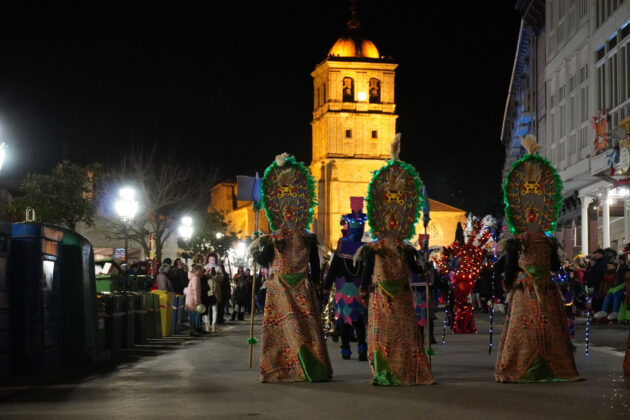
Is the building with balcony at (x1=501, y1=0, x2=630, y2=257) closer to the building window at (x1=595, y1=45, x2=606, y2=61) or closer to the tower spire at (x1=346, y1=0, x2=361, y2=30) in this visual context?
the building window at (x1=595, y1=45, x2=606, y2=61)

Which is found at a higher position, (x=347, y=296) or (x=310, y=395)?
(x=347, y=296)

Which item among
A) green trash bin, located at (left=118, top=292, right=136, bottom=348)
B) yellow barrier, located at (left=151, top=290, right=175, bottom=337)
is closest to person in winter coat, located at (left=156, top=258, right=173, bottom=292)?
yellow barrier, located at (left=151, top=290, right=175, bottom=337)

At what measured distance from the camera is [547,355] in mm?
12828

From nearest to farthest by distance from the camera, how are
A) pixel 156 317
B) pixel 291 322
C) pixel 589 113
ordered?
pixel 291 322
pixel 156 317
pixel 589 113

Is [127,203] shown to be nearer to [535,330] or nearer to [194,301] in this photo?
[194,301]

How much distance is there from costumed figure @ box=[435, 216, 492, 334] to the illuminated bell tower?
88457mm

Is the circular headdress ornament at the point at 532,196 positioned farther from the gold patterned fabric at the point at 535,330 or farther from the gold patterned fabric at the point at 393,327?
the gold patterned fabric at the point at 393,327

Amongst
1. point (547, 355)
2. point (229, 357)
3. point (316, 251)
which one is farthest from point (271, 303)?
point (229, 357)

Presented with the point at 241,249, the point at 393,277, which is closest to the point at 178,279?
the point at 393,277

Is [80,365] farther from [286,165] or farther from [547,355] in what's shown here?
[547,355]

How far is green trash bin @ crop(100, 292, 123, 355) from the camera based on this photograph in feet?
60.1

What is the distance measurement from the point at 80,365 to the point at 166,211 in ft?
183

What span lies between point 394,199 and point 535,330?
2.23m

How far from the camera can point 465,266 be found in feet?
80.4
